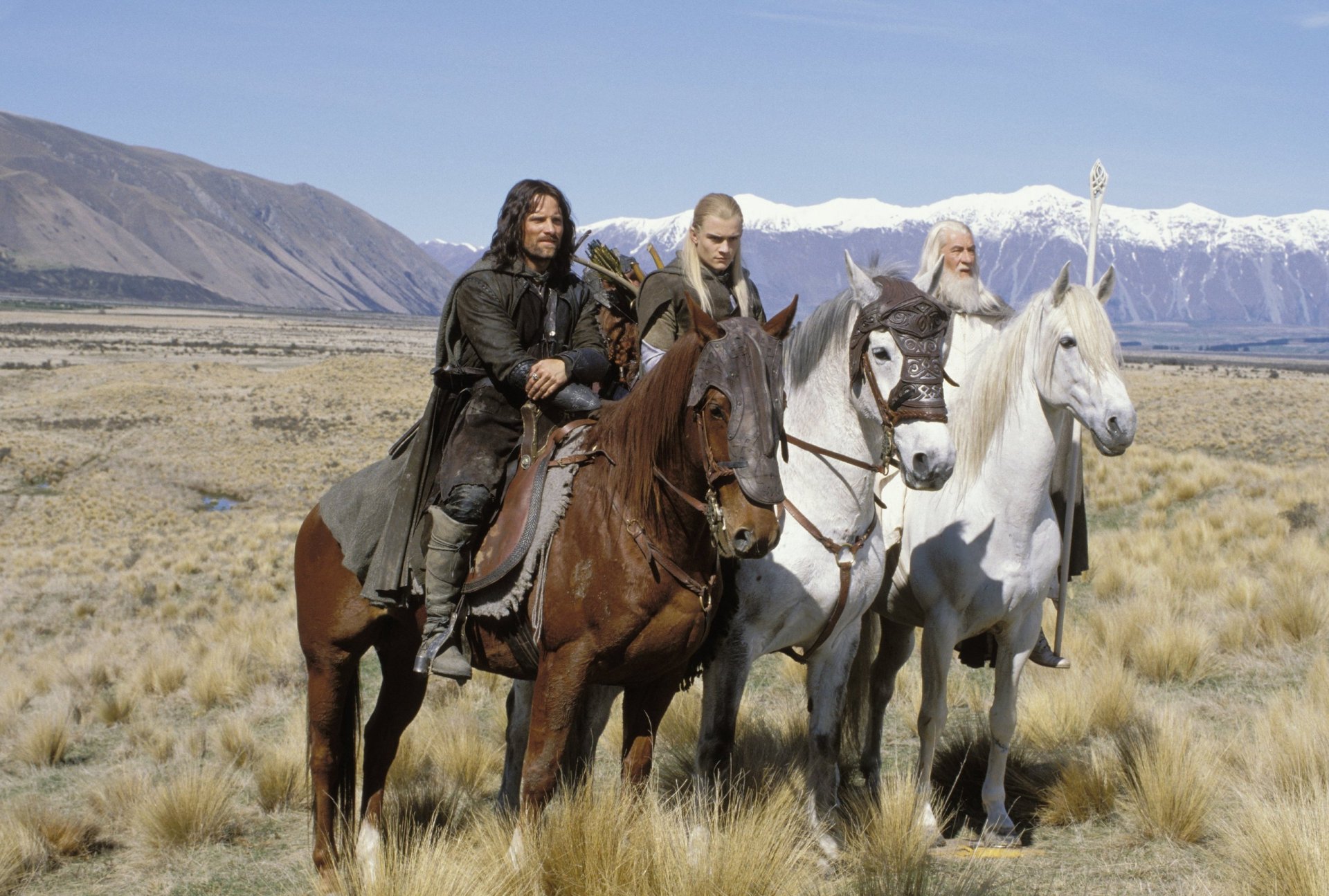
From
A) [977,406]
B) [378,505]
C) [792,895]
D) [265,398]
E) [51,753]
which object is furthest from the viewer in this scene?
[265,398]

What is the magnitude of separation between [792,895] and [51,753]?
6109 millimetres

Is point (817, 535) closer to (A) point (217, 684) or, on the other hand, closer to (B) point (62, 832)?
(B) point (62, 832)

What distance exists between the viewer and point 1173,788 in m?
4.91

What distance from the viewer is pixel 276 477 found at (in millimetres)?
27156

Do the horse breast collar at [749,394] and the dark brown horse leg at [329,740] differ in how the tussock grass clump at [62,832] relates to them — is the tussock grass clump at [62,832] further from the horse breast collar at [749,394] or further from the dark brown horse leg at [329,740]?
the horse breast collar at [749,394]

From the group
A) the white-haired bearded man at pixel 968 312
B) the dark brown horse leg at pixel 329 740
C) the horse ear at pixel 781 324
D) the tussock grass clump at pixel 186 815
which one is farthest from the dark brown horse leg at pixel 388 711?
the white-haired bearded man at pixel 968 312

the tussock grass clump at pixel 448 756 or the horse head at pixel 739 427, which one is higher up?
the horse head at pixel 739 427

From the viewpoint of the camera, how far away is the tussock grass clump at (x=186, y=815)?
5305mm

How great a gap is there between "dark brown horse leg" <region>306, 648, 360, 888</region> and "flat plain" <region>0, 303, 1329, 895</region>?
0.26m

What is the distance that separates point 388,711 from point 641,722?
4.23ft

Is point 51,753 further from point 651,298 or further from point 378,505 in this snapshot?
point 651,298

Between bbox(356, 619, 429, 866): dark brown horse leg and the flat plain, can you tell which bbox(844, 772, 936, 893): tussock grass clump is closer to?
the flat plain

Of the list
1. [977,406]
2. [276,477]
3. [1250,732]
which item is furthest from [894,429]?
[276,477]

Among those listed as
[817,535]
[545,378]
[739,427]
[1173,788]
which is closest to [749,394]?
[739,427]
